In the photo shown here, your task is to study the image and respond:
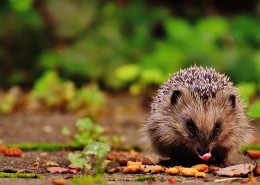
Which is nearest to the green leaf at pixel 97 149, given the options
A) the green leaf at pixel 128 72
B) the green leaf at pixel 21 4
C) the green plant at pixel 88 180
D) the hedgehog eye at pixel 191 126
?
the green plant at pixel 88 180

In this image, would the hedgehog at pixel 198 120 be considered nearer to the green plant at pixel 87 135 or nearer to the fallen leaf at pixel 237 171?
the fallen leaf at pixel 237 171

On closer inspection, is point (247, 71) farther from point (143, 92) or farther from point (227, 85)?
point (227, 85)

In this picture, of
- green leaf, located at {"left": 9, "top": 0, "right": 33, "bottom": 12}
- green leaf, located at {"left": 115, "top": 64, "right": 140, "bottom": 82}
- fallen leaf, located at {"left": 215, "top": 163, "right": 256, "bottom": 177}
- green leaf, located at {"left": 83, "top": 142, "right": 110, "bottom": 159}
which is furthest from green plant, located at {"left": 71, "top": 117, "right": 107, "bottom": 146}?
green leaf, located at {"left": 9, "top": 0, "right": 33, "bottom": 12}

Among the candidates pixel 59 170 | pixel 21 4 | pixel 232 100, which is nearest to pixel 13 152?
pixel 59 170

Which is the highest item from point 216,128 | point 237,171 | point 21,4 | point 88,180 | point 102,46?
point 21,4

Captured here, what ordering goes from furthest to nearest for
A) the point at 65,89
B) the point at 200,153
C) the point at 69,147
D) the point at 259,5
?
the point at 259,5
the point at 65,89
the point at 69,147
the point at 200,153

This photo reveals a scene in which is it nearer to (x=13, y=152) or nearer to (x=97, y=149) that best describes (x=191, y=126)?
(x=97, y=149)

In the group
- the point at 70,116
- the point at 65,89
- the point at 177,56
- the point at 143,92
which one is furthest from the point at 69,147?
the point at 177,56
